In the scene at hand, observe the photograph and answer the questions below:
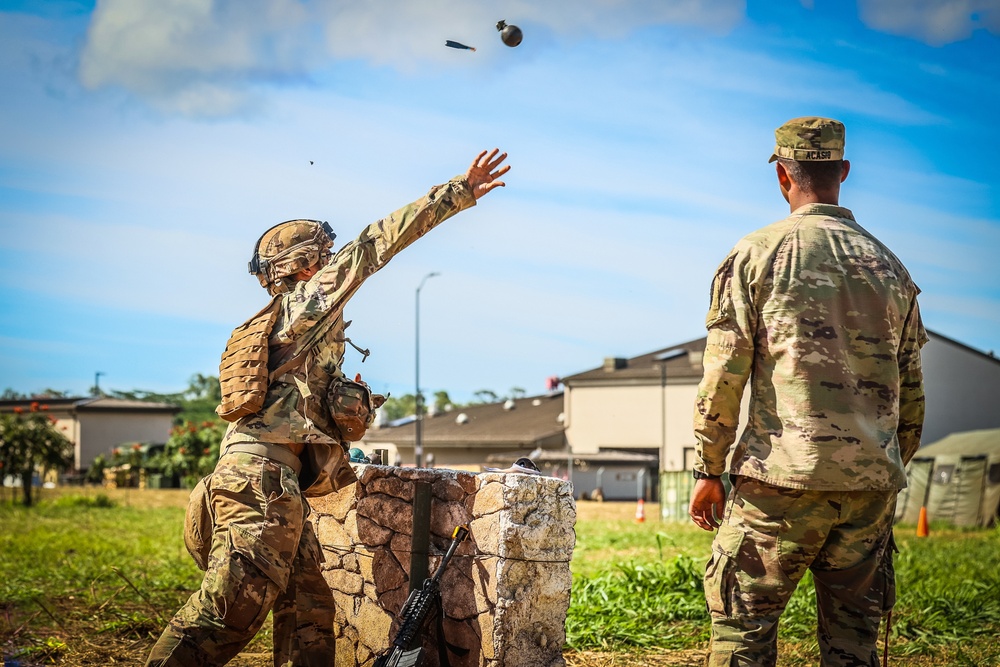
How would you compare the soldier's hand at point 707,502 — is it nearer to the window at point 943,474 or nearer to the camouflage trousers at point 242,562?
the camouflage trousers at point 242,562

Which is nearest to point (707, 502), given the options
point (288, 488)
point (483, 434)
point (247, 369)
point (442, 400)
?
point (288, 488)

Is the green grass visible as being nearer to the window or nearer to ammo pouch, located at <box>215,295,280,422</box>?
ammo pouch, located at <box>215,295,280,422</box>


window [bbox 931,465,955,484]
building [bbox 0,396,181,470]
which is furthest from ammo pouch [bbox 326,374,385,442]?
building [bbox 0,396,181,470]

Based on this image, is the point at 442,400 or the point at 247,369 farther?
the point at 442,400

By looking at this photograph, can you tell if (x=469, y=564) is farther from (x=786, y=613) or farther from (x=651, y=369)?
(x=651, y=369)

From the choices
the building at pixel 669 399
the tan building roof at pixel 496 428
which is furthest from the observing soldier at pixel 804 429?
the tan building roof at pixel 496 428

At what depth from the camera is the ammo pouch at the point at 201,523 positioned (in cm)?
490

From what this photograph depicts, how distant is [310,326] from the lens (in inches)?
193

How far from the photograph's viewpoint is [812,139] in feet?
13.1

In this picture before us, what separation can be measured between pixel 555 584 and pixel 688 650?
1.84m

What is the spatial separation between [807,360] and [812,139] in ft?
2.88

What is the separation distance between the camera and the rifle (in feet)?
16.2

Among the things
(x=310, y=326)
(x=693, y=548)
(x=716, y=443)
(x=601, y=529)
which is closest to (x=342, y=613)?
(x=310, y=326)

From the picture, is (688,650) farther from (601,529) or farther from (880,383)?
(601,529)
